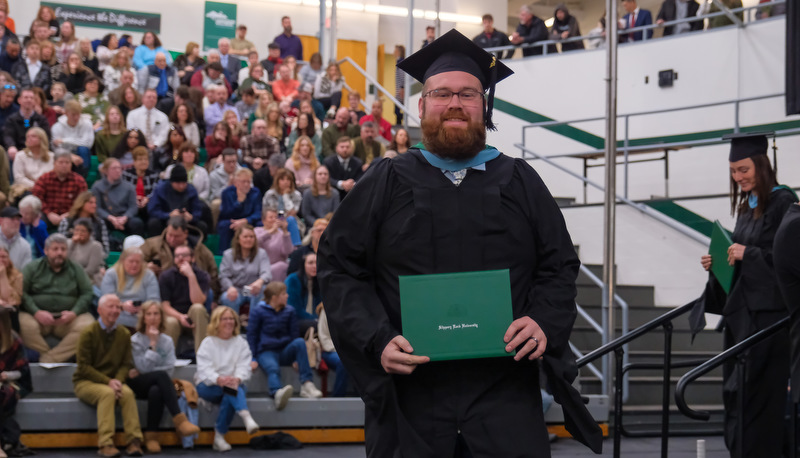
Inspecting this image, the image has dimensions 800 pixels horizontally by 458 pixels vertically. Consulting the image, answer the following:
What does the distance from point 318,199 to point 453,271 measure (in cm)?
803

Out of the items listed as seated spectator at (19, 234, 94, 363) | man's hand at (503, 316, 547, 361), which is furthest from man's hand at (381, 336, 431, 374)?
seated spectator at (19, 234, 94, 363)

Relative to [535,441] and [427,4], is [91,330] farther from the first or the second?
[427,4]

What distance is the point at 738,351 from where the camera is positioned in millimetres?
4934

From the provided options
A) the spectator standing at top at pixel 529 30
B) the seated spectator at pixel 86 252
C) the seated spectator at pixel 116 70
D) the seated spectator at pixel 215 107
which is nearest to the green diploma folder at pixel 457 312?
the seated spectator at pixel 86 252

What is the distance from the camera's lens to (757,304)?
543 cm

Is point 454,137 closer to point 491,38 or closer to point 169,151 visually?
point 169,151

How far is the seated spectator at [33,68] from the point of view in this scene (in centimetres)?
1227

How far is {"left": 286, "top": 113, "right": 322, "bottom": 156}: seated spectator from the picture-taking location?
12117 millimetres

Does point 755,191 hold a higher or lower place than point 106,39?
lower

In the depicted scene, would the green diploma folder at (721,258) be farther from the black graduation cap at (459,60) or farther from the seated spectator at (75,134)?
the seated spectator at (75,134)

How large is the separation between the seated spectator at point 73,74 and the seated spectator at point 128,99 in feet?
2.78

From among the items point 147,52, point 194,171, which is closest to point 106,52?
point 147,52

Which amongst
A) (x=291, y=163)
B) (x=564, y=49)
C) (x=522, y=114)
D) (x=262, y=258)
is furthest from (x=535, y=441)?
(x=564, y=49)

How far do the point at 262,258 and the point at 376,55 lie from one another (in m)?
12.5
